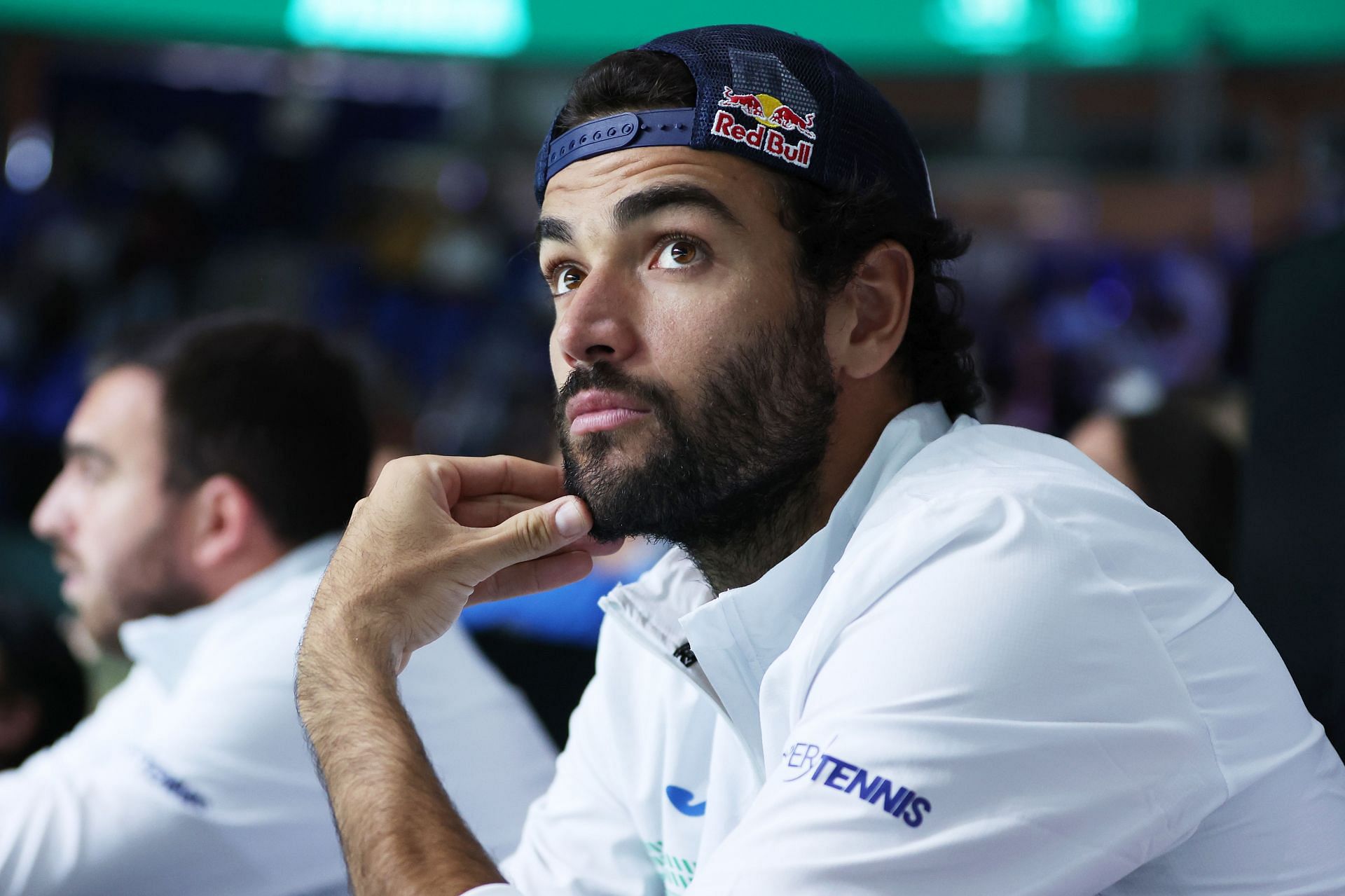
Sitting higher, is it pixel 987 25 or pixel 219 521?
pixel 987 25

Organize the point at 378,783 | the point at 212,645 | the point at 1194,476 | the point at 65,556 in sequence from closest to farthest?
the point at 378,783
the point at 212,645
the point at 65,556
the point at 1194,476

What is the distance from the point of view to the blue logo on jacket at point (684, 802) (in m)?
1.55

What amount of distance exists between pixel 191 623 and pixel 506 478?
2.75 ft

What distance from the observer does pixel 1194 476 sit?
2.93 metres

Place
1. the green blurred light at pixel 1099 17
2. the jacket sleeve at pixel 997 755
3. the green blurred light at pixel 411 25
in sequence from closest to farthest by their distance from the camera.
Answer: the jacket sleeve at pixel 997 755 → the green blurred light at pixel 1099 17 → the green blurred light at pixel 411 25

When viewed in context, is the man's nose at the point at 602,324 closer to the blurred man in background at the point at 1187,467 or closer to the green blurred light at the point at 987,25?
the blurred man in background at the point at 1187,467

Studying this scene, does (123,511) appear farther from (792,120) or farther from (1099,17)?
(1099,17)

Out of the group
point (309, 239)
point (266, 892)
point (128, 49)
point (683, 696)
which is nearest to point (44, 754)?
point (266, 892)

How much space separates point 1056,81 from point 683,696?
8170 millimetres

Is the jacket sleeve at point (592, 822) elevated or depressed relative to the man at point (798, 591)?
depressed

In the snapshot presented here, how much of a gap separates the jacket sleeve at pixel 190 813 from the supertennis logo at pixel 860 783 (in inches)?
38.7

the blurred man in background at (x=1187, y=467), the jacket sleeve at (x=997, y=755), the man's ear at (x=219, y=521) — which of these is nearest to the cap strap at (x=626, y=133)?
the jacket sleeve at (x=997, y=755)

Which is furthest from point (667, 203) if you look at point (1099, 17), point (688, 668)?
point (1099, 17)

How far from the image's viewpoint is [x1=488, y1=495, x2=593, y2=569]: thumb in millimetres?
1450
